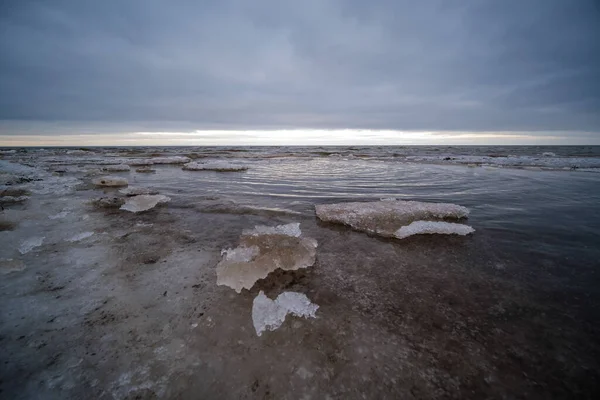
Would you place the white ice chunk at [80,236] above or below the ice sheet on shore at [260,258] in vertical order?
below

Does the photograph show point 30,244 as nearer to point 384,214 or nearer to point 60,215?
point 60,215

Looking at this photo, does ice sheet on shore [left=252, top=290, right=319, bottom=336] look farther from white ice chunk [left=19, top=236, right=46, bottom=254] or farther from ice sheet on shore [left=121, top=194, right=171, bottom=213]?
ice sheet on shore [left=121, top=194, right=171, bottom=213]

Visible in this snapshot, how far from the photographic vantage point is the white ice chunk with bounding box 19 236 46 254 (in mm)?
2815

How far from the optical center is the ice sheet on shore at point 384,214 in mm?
3634

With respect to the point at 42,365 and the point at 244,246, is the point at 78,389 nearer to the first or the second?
the point at 42,365

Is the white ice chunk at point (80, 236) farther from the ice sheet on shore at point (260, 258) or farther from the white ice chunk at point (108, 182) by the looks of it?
the white ice chunk at point (108, 182)

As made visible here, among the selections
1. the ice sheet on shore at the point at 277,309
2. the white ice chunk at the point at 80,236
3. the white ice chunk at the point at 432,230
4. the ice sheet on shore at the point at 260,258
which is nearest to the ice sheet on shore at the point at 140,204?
the white ice chunk at the point at 80,236

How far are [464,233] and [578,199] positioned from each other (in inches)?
173

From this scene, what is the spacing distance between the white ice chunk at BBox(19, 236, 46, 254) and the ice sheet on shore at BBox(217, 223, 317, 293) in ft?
7.10

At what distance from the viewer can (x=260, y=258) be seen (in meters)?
2.49

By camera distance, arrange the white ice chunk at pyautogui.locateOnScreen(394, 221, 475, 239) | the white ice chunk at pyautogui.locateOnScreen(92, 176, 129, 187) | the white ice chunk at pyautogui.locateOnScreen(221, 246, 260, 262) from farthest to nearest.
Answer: the white ice chunk at pyautogui.locateOnScreen(92, 176, 129, 187) → the white ice chunk at pyautogui.locateOnScreen(394, 221, 475, 239) → the white ice chunk at pyautogui.locateOnScreen(221, 246, 260, 262)

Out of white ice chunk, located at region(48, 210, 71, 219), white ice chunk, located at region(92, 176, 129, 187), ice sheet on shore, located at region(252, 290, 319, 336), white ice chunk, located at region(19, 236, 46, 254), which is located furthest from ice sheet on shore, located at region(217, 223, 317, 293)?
white ice chunk, located at region(92, 176, 129, 187)

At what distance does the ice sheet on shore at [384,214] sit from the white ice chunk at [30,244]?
360 cm

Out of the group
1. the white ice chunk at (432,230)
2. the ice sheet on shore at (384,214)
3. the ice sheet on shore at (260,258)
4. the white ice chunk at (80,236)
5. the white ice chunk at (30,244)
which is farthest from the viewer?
the ice sheet on shore at (384,214)
